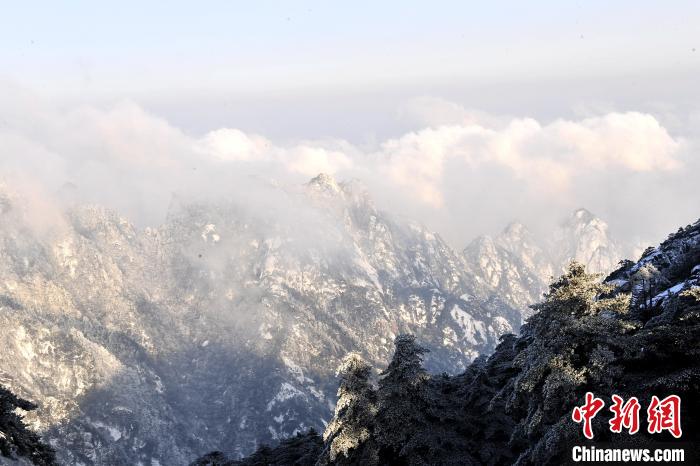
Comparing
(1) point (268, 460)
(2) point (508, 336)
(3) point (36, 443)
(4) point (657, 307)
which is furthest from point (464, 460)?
(2) point (508, 336)

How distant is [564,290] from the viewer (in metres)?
→ 31.6

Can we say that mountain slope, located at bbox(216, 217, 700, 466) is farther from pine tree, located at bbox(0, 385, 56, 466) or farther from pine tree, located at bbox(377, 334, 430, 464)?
pine tree, located at bbox(0, 385, 56, 466)

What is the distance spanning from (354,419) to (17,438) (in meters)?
27.3

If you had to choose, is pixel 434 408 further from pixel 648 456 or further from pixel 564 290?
pixel 648 456

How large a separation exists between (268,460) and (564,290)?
56.6 meters

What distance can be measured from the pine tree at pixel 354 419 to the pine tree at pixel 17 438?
24061mm

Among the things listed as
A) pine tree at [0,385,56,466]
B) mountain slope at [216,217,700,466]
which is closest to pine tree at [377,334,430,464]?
mountain slope at [216,217,700,466]

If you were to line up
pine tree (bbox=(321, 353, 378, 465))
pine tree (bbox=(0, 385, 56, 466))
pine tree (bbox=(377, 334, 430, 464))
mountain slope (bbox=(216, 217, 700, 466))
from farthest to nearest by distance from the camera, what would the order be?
pine tree (bbox=(321, 353, 378, 465)), pine tree (bbox=(377, 334, 430, 464)), pine tree (bbox=(0, 385, 56, 466)), mountain slope (bbox=(216, 217, 700, 466))

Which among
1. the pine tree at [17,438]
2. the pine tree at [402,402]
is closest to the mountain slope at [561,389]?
the pine tree at [402,402]

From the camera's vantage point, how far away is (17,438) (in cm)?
2734

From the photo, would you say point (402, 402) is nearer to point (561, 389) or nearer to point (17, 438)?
point (561, 389)

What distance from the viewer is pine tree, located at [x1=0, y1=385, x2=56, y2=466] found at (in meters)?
27.2

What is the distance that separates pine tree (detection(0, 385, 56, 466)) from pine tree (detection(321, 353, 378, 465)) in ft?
78.9

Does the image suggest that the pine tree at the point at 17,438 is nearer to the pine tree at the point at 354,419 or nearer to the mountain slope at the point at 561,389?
the pine tree at the point at 354,419
